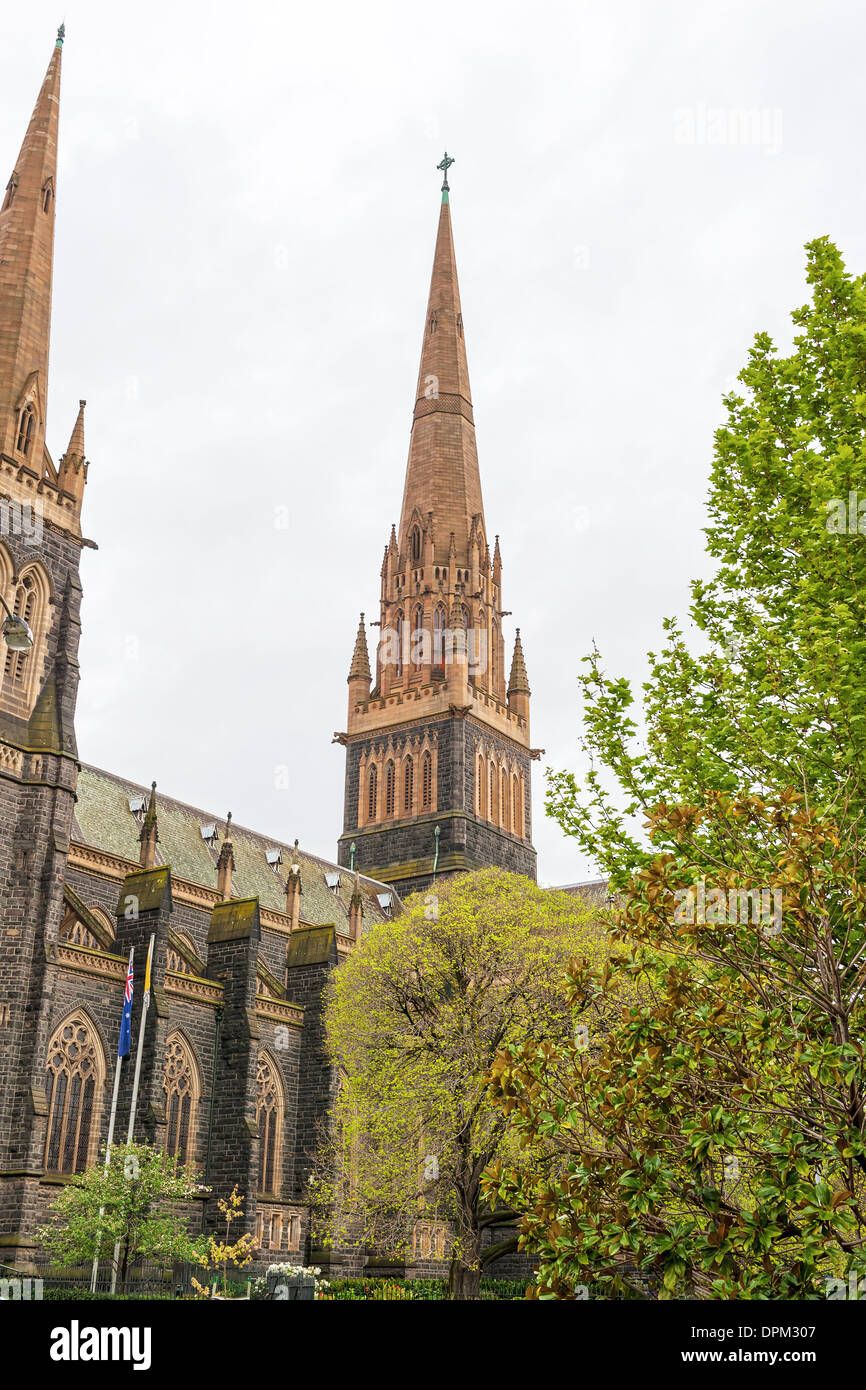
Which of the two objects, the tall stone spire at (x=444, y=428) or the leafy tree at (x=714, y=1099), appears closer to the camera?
the leafy tree at (x=714, y=1099)

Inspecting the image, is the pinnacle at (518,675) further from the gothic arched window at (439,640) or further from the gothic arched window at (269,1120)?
the gothic arched window at (269,1120)

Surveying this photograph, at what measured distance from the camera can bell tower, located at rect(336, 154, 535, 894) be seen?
5869 centimetres

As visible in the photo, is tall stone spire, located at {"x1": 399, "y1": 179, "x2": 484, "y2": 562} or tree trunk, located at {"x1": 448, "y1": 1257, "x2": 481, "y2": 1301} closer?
tree trunk, located at {"x1": 448, "y1": 1257, "x2": 481, "y2": 1301}

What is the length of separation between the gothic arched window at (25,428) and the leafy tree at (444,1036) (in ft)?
63.0

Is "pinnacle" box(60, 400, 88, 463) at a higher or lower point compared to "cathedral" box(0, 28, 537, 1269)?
higher

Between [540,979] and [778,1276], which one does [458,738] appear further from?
[778,1276]

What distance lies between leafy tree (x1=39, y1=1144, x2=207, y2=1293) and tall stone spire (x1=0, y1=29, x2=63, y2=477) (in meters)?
21.3

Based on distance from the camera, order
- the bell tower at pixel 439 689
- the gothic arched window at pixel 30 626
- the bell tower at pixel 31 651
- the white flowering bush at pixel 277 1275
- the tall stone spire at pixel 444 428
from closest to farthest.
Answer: the white flowering bush at pixel 277 1275 < the bell tower at pixel 31 651 < the gothic arched window at pixel 30 626 < the bell tower at pixel 439 689 < the tall stone spire at pixel 444 428

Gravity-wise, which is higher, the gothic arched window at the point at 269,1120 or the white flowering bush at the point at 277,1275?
the gothic arched window at the point at 269,1120

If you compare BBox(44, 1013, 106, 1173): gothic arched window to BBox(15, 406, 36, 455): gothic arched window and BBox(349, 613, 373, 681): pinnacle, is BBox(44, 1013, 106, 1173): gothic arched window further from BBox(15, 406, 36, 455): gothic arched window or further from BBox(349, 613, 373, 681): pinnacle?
BBox(349, 613, 373, 681): pinnacle

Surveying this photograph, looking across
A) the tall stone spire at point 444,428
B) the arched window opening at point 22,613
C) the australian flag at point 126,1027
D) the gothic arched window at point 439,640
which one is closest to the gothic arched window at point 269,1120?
the australian flag at point 126,1027

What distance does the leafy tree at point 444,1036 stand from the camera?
29.7 metres

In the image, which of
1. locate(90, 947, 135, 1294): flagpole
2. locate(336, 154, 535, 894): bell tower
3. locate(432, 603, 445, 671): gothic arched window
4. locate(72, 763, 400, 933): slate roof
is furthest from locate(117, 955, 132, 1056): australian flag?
locate(432, 603, 445, 671): gothic arched window
